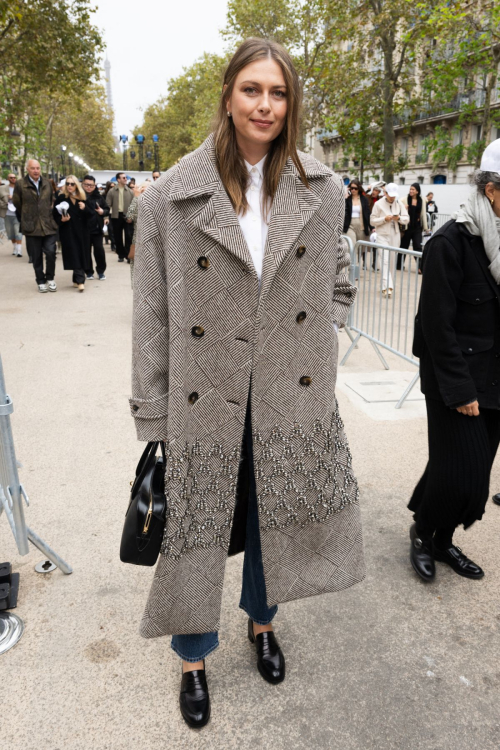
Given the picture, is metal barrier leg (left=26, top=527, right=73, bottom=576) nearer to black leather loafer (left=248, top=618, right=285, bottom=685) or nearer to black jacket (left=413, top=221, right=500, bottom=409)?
black leather loafer (left=248, top=618, right=285, bottom=685)

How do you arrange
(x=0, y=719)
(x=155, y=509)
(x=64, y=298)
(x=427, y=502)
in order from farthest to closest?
(x=64, y=298) < (x=427, y=502) < (x=0, y=719) < (x=155, y=509)

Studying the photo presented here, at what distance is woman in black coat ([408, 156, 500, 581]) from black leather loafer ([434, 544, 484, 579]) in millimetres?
252

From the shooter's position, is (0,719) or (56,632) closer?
(0,719)

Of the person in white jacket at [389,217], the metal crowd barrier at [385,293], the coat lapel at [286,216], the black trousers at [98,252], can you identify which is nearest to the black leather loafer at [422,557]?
the coat lapel at [286,216]

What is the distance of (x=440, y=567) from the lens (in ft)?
10.0

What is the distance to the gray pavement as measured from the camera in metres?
2.11

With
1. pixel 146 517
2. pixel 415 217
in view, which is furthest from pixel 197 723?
pixel 415 217

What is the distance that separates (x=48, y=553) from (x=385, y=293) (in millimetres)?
3808

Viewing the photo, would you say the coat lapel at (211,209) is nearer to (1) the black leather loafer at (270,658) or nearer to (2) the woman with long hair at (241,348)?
(2) the woman with long hair at (241,348)

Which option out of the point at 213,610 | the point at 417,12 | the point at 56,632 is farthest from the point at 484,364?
the point at 417,12

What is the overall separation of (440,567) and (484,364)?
1.04 m

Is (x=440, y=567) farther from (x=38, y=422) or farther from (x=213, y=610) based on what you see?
(x=38, y=422)

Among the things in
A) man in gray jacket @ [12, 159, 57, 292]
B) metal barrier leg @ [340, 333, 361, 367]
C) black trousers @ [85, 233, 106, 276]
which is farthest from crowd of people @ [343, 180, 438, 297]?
man in gray jacket @ [12, 159, 57, 292]

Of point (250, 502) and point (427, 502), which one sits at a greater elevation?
point (250, 502)
